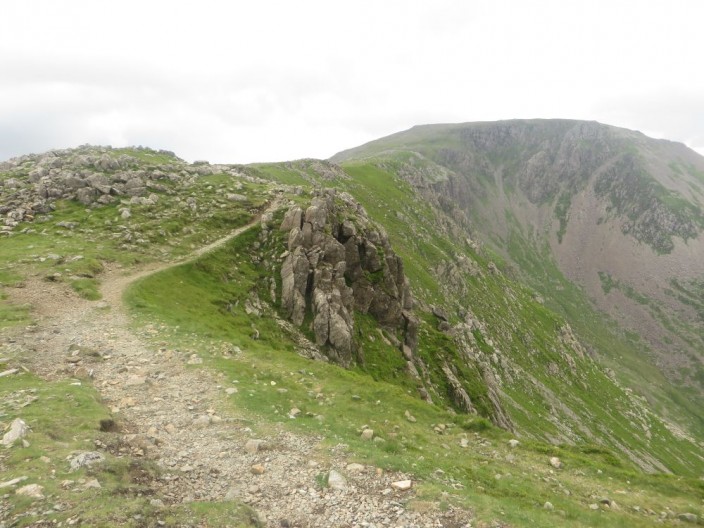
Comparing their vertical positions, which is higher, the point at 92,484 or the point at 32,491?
the point at 32,491

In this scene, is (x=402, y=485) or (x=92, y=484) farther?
(x=402, y=485)

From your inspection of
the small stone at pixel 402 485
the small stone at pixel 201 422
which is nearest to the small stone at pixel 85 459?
the small stone at pixel 201 422

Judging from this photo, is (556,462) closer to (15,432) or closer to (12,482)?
(12,482)

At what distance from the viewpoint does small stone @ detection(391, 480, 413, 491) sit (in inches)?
617

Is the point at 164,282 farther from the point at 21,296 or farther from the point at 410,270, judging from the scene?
the point at 410,270

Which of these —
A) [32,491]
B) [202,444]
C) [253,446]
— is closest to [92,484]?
[32,491]

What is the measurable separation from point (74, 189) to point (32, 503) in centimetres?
5590

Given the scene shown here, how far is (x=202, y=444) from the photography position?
1738cm

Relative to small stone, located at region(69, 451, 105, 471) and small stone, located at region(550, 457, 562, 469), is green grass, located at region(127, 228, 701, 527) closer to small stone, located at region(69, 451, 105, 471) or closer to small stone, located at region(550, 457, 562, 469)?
small stone, located at region(550, 457, 562, 469)

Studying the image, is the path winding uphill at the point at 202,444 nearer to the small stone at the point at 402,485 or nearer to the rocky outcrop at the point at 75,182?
the small stone at the point at 402,485

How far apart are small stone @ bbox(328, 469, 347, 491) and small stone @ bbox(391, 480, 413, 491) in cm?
203

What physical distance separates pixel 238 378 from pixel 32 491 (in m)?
12.9

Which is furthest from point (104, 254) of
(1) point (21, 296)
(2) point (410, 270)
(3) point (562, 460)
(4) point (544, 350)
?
(4) point (544, 350)

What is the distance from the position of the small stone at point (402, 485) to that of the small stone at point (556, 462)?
357 inches
